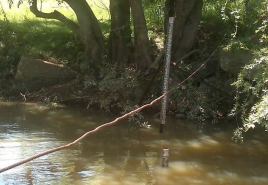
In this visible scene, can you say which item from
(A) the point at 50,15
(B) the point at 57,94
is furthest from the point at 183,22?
(B) the point at 57,94

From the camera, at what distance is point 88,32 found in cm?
984

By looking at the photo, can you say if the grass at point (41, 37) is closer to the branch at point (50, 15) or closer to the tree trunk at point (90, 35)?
the tree trunk at point (90, 35)

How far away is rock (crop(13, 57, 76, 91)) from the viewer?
10180 mm

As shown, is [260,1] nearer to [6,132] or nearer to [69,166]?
[69,166]

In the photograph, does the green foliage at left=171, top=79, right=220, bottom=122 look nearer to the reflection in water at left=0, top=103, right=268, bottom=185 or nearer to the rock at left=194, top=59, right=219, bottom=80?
the reflection in water at left=0, top=103, right=268, bottom=185

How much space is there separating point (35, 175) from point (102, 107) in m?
3.53

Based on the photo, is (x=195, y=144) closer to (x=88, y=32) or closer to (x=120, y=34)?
(x=120, y=34)

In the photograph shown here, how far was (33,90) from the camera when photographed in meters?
10.2

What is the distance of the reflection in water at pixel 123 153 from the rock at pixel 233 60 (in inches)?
49.3

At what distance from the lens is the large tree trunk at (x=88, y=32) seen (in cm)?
973

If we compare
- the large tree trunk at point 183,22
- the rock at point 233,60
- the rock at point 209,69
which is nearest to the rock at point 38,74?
the large tree trunk at point 183,22

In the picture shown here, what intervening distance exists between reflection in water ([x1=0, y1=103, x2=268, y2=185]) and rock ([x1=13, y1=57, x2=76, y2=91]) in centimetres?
143

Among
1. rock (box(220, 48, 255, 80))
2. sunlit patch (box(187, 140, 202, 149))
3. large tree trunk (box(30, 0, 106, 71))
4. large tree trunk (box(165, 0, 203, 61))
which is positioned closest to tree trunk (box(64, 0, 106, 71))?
large tree trunk (box(30, 0, 106, 71))

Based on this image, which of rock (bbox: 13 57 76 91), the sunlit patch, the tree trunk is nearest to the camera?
the sunlit patch
